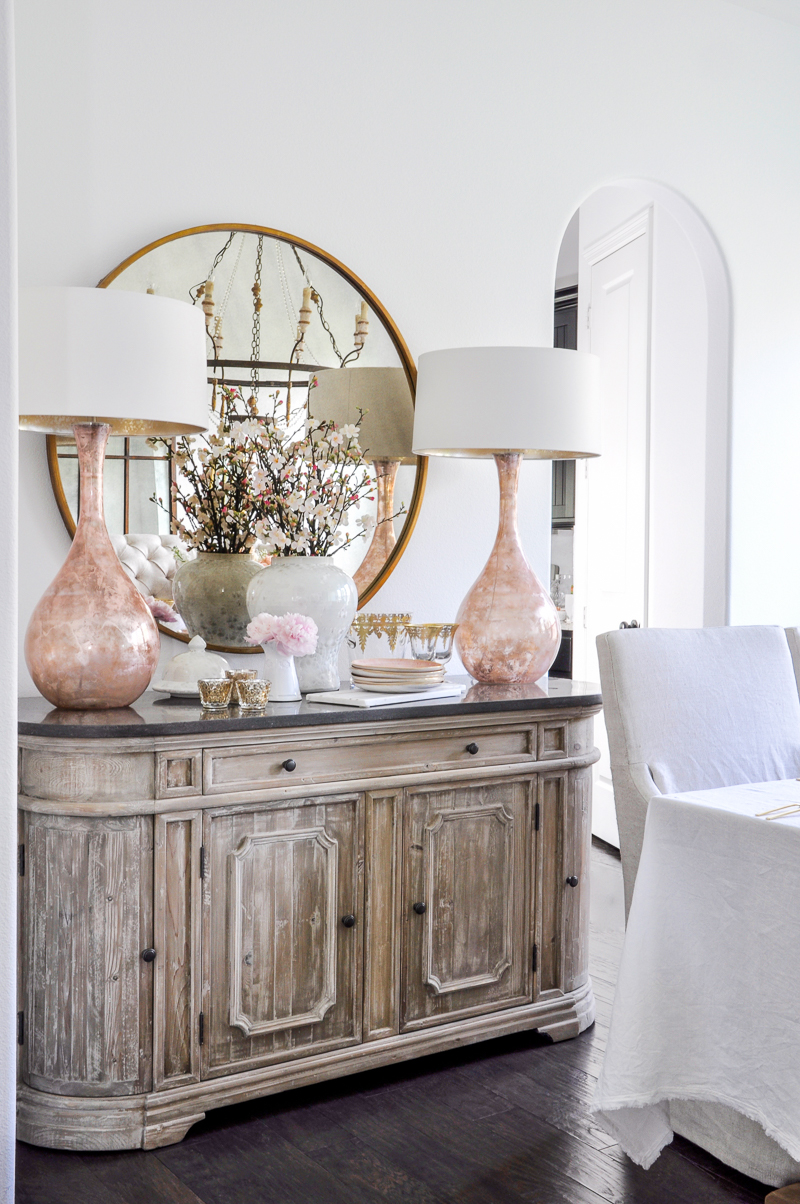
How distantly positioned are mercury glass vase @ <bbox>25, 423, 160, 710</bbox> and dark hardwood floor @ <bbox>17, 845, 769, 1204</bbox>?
2.96 feet

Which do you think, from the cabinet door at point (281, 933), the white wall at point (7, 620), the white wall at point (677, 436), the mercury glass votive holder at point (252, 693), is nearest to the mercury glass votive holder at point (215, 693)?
the mercury glass votive holder at point (252, 693)

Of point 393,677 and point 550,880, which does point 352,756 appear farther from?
point 550,880

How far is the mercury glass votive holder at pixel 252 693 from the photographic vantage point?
90.7 inches

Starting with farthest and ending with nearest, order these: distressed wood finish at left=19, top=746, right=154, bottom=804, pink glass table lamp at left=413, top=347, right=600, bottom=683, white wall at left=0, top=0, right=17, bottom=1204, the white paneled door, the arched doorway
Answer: the white paneled door, the arched doorway, pink glass table lamp at left=413, top=347, right=600, bottom=683, distressed wood finish at left=19, top=746, right=154, bottom=804, white wall at left=0, top=0, right=17, bottom=1204

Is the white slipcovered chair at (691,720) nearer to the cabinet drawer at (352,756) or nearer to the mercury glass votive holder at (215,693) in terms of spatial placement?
the cabinet drawer at (352,756)

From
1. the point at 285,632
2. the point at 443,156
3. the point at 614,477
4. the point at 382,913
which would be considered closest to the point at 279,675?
the point at 285,632

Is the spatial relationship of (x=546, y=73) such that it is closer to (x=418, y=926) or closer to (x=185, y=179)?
(x=185, y=179)

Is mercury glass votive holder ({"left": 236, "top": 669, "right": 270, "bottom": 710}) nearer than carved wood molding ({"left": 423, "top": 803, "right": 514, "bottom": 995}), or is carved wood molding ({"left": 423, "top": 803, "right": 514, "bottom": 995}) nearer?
mercury glass votive holder ({"left": 236, "top": 669, "right": 270, "bottom": 710})

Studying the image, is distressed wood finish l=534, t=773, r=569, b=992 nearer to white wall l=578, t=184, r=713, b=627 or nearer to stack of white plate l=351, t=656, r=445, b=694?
stack of white plate l=351, t=656, r=445, b=694

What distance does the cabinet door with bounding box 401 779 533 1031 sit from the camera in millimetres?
2494

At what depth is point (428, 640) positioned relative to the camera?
107 inches

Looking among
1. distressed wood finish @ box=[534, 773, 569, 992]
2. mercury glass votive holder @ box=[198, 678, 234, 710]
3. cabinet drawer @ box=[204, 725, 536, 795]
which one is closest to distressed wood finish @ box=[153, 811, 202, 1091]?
cabinet drawer @ box=[204, 725, 536, 795]

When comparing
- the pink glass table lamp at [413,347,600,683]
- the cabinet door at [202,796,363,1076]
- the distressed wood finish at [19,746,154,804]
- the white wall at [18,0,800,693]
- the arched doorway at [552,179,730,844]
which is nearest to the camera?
the distressed wood finish at [19,746,154,804]

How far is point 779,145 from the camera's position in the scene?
13.1 feet
